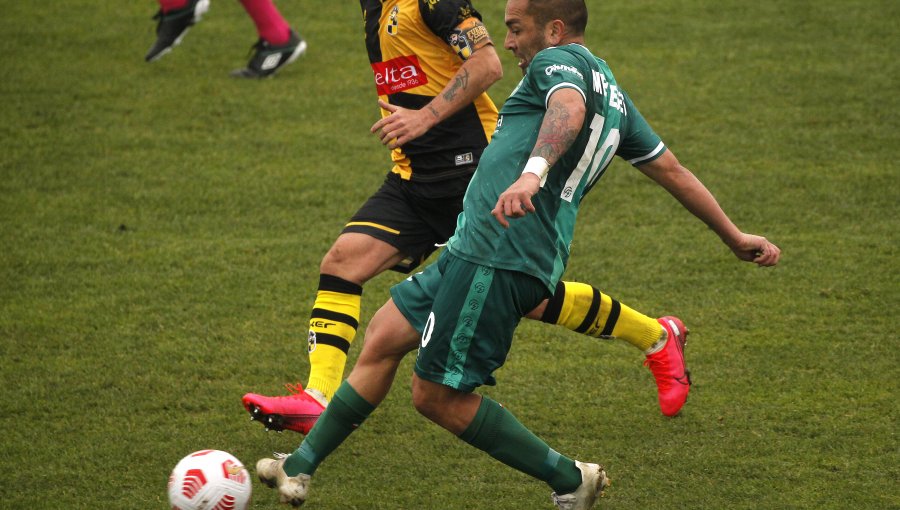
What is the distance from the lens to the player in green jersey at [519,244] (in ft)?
11.5

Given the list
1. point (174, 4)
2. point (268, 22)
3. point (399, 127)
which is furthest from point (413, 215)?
point (174, 4)

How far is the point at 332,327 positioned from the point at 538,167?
1595mm

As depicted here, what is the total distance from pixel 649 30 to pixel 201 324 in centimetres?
558

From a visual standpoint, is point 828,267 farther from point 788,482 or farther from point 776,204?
point 788,482

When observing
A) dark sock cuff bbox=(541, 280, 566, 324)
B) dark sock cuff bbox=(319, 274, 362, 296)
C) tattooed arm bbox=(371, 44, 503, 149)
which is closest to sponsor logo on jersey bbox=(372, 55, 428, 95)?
tattooed arm bbox=(371, 44, 503, 149)

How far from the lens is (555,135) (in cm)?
330

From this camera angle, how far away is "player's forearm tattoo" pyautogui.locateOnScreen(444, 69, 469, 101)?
4324 millimetres

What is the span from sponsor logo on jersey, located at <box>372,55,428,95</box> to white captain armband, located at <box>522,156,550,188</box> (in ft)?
5.02

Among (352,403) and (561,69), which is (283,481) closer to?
(352,403)

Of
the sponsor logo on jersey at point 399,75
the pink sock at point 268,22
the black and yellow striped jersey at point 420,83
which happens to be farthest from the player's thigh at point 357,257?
the pink sock at point 268,22

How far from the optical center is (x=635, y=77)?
351 inches

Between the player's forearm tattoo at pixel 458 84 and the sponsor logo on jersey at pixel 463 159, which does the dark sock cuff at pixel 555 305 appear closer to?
the sponsor logo on jersey at pixel 463 159

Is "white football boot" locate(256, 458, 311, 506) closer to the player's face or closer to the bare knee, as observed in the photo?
the bare knee

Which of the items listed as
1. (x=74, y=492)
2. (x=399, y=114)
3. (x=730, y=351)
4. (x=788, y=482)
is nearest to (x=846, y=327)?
(x=730, y=351)
